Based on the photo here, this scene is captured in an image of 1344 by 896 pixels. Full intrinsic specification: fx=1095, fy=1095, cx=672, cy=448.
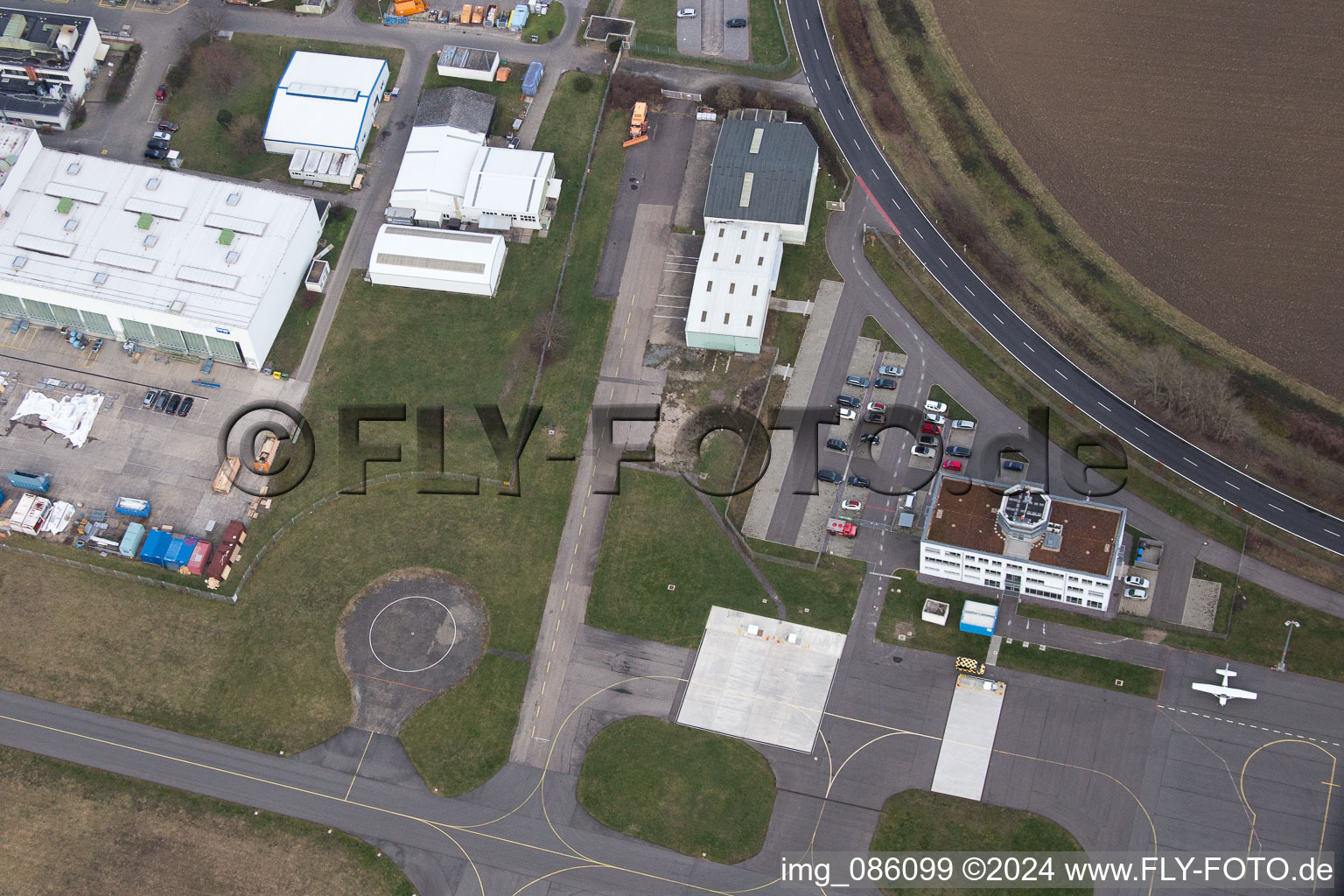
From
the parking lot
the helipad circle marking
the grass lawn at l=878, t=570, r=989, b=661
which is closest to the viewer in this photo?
the grass lawn at l=878, t=570, r=989, b=661

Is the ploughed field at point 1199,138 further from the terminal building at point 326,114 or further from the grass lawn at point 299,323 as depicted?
the grass lawn at point 299,323

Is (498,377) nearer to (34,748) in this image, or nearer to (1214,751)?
(34,748)

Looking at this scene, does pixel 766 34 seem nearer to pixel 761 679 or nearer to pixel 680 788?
pixel 761 679

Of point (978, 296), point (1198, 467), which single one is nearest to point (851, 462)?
point (978, 296)

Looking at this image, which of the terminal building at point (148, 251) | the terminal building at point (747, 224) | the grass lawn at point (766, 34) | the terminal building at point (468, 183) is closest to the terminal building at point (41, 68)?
the terminal building at point (148, 251)

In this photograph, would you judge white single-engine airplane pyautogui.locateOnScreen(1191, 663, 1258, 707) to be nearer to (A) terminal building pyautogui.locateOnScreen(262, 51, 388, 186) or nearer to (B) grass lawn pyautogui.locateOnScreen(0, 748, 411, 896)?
(B) grass lawn pyautogui.locateOnScreen(0, 748, 411, 896)

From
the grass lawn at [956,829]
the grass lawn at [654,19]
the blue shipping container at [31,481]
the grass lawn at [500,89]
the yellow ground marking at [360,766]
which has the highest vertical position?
the grass lawn at [654,19]

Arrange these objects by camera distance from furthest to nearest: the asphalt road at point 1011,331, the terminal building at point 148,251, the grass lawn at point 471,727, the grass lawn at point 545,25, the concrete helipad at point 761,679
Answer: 1. the grass lawn at point 545,25
2. the terminal building at point 148,251
3. the asphalt road at point 1011,331
4. the grass lawn at point 471,727
5. the concrete helipad at point 761,679

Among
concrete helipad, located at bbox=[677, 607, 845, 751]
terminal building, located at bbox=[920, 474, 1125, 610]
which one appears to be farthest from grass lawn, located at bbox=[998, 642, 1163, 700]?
concrete helipad, located at bbox=[677, 607, 845, 751]
